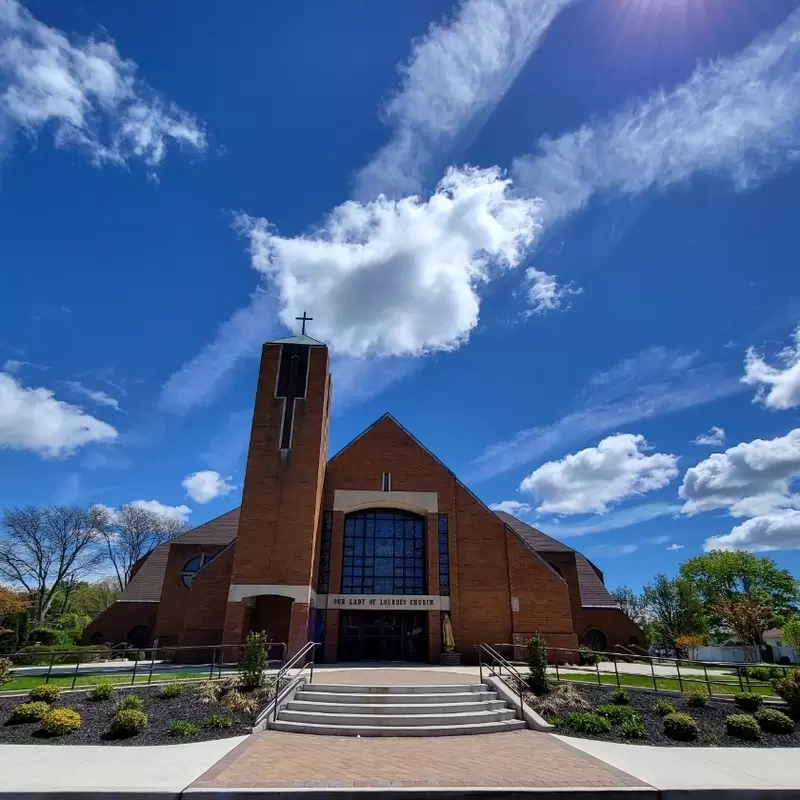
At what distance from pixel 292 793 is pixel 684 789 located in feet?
17.3

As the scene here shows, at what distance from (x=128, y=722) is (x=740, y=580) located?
67.1 m

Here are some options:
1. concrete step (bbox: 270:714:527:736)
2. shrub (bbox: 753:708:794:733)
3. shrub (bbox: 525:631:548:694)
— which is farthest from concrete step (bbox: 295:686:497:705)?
shrub (bbox: 753:708:794:733)

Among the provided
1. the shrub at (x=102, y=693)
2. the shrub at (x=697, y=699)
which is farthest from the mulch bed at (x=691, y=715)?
the shrub at (x=102, y=693)

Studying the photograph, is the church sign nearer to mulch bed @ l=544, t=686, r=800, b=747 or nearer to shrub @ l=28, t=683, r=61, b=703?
mulch bed @ l=544, t=686, r=800, b=747

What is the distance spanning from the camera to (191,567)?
98.8 feet

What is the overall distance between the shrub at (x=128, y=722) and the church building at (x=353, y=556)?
11453mm

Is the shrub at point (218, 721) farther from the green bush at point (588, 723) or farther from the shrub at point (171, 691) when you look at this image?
the green bush at point (588, 723)

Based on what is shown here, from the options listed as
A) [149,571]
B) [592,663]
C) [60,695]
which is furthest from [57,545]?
[592,663]

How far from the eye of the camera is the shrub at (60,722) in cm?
1019

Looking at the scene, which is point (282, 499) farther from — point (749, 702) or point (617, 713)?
point (749, 702)

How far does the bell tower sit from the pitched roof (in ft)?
48.0

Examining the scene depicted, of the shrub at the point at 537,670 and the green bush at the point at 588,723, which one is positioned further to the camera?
the shrub at the point at 537,670

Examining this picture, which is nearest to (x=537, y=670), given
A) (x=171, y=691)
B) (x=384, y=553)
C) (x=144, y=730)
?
(x=171, y=691)

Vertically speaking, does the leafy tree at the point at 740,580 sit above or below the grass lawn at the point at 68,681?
above
